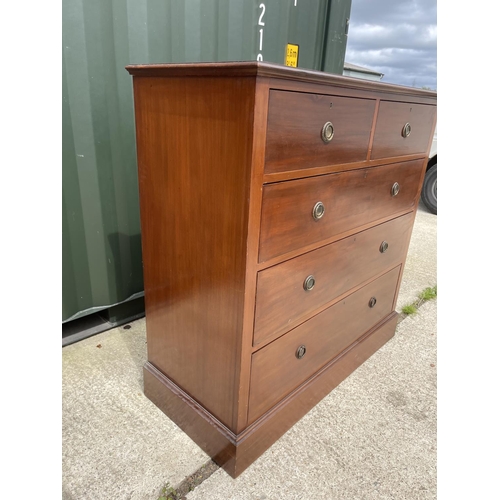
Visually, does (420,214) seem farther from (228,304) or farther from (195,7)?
(228,304)

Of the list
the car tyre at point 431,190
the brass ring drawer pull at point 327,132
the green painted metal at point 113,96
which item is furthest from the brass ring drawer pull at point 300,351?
the car tyre at point 431,190

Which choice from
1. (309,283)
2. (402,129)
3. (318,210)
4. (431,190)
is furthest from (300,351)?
(431,190)

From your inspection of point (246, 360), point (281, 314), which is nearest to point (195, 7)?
point (281, 314)

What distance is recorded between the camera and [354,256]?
72.2 inches

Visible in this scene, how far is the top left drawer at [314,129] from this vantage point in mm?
1163

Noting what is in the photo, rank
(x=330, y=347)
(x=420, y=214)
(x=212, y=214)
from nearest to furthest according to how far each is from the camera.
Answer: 1. (x=212, y=214)
2. (x=330, y=347)
3. (x=420, y=214)

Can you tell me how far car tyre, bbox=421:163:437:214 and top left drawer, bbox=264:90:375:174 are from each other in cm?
393

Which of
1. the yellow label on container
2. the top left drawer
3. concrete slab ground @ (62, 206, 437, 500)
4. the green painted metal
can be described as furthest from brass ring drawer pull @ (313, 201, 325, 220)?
the yellow label on container

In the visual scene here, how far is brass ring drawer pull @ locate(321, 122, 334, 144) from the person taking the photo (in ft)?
4.32

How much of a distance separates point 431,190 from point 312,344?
4035 mm

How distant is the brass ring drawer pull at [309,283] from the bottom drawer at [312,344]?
18 cm

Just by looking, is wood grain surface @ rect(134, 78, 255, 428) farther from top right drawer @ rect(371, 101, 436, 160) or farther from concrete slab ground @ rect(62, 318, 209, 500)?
top right drawer @ rect(371, 101, 436, 160)

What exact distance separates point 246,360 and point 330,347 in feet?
2.23

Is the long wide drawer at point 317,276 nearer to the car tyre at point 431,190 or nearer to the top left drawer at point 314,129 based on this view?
the top left drawer at point 314,129
